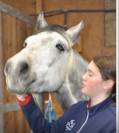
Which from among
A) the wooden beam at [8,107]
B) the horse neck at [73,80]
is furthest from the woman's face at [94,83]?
the wooden beam at [8,107]

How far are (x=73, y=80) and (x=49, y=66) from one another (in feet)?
0.56

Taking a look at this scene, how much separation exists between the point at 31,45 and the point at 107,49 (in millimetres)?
1917

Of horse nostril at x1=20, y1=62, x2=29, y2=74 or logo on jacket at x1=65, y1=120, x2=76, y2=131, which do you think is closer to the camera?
logo on jacket at x1=65, y1=120, x2=76, y2=131

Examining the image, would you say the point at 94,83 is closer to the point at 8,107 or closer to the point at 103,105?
the point at 103,105

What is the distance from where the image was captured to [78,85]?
1.96m

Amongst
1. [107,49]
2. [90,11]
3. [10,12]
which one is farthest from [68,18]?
[10,12]

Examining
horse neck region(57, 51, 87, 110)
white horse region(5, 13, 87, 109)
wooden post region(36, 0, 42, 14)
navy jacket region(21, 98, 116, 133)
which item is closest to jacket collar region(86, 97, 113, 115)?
navy jacket region(21, 98, 116, 133)

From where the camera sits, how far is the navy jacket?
1273 millimetres

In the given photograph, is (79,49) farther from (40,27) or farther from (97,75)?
(97,75)

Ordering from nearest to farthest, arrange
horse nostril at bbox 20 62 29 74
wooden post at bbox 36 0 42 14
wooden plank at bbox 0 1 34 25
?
horse nostril at bbox 20 62 29 74 → wooden plank at bbox 0 1 34 25 → wooden post at bbox 36 0 42 14

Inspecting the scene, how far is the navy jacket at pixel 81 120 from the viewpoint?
50.1 inches

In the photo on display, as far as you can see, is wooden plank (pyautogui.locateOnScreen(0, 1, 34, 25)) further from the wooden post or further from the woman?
the woman

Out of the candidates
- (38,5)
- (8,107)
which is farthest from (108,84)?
(38,5)

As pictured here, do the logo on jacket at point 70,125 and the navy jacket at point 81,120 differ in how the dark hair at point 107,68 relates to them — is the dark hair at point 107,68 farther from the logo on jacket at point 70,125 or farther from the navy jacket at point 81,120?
Answer: the logo on jacket at point 70,125
